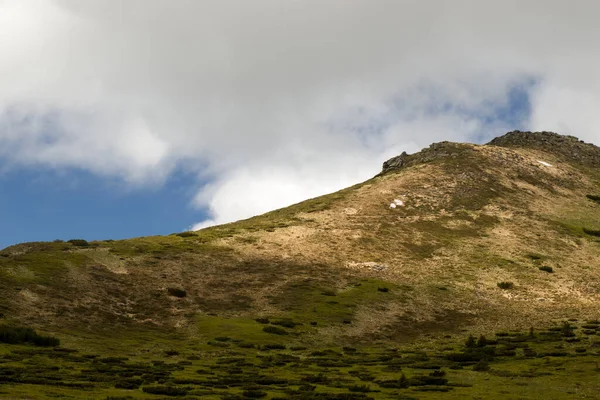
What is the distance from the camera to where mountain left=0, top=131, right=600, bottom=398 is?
221 ft

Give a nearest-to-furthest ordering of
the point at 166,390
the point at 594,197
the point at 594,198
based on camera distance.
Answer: the point at 166,390 → the point at 594,198 → the point at 594,197

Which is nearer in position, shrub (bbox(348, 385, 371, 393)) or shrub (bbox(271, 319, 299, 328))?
shrub (bbox(348, 385, 371, 393))

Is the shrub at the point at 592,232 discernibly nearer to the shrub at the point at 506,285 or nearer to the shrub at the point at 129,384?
the shrub at the point at 506,285

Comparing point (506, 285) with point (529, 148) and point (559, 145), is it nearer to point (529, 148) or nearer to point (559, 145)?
point (529, 148)

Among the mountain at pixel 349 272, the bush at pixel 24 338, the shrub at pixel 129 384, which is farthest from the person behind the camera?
the mountain at pixel 349 272

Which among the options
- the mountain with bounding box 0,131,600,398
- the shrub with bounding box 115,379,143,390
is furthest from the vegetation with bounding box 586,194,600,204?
the shrub with bounding box 115,379,143,390

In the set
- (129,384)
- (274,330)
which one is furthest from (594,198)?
(129,384)

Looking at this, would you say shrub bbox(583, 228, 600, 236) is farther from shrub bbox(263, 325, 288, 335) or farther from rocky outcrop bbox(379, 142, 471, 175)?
shrub bbox(263, 325, 288, 335)

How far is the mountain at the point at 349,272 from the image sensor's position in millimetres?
67500

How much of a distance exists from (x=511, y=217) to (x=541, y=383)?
302ft

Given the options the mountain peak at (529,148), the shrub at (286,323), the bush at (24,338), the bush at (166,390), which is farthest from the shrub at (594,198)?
the bush at (166,390)

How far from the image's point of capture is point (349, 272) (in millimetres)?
96500

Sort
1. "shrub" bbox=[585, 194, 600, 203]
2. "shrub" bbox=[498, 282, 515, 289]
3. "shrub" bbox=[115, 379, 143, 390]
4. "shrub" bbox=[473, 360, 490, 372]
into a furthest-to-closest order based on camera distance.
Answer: "shrub" bbox=[585, 194, 600, 203]
"shrub" bbox=[498, 282, 515, 289]
"shrub" bbox=[473, 360, 490, 372]
"shrub" bbox=[115, 379, 143, 390]

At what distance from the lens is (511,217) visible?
127 meters
